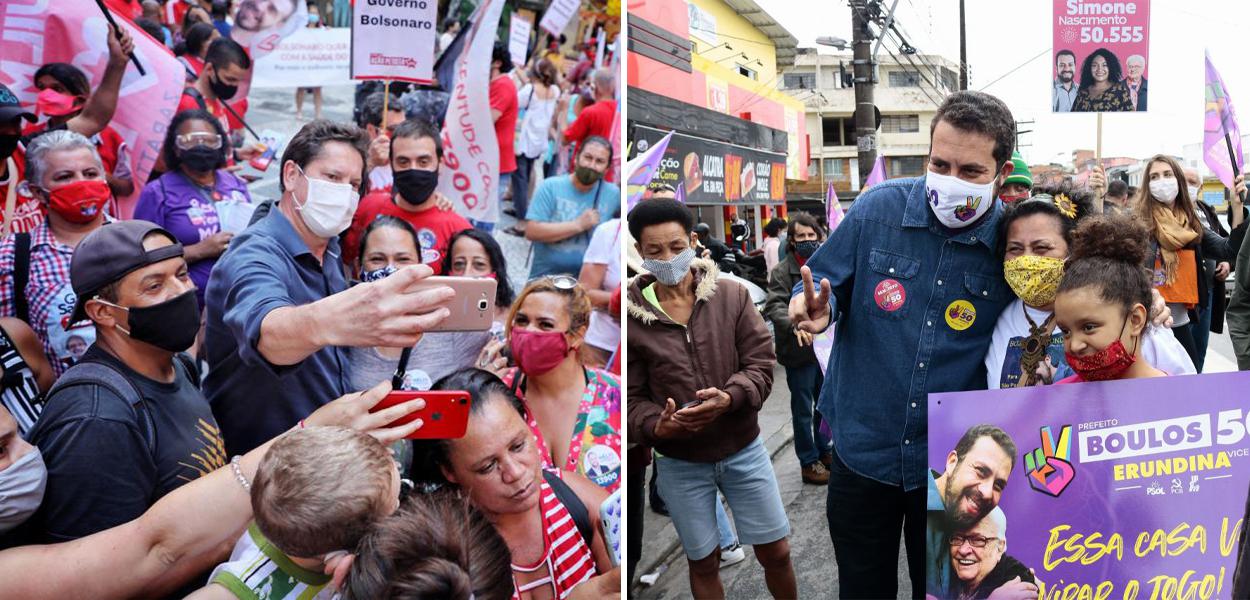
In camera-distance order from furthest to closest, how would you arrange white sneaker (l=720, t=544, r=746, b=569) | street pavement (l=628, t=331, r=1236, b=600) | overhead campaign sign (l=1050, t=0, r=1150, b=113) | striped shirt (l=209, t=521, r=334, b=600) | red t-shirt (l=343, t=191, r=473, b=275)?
white sneaker (l=720, t=544, r=746, b=569), street pavement (l=628, t=331, r=1236, b=600), overhead campaign sign (l=1050, t=0, r=1150, b=113), red t-shirt (l=343, t=191, r=473, b=275), striped shirt (l=209, t=521, r=334, b=600)

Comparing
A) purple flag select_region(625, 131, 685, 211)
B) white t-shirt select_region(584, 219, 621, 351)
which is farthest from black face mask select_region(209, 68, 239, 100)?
purple flag select_region(625, 131, 685, 211)

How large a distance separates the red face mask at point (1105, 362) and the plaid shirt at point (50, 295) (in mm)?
2221

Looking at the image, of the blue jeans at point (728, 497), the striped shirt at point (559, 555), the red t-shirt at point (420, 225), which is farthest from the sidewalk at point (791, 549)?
the red t-shirt at point (420, 225)

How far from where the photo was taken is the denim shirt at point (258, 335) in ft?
6.33

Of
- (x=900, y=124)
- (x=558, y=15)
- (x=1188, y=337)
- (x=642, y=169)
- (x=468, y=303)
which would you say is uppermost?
(x=558, y=15)

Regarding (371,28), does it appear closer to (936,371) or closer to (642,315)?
(642,315)

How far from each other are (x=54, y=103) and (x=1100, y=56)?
2.66 meters

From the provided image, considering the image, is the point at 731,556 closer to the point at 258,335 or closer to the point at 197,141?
the point at 258,335

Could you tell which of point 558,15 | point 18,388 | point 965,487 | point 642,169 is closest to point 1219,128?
point 965,487

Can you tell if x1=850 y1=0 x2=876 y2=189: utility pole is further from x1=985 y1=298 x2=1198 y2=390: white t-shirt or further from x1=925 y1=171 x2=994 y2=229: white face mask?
x1=985 y1=298 x2=1198 y2=390: white t-shirt

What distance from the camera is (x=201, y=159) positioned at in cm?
199

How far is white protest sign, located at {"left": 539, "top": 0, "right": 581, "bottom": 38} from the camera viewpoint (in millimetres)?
2246

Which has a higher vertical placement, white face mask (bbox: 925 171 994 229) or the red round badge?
white face mask (bbox: 925 171 994 229)

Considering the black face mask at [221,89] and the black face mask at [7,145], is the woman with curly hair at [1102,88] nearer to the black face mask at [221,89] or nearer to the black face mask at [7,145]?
the black face mask at [221,89]
